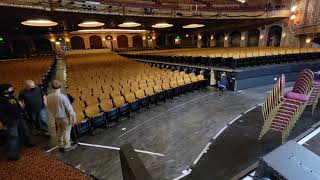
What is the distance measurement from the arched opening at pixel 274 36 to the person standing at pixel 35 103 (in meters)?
18.9

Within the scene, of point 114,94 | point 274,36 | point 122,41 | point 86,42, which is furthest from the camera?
point 122,41

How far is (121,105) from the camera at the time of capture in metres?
4.60

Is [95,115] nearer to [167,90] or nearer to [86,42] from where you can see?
[167,90]

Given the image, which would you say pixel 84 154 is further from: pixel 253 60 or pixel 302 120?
pixel 253 60

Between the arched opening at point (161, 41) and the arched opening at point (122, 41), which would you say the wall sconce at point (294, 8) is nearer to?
the arched opening at point (161, 41)

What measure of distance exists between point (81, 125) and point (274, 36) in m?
18.9

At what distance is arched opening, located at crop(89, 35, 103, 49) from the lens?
2433cm

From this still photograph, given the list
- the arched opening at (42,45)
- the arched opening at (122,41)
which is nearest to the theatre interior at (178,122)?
the arched opening at (42,45)

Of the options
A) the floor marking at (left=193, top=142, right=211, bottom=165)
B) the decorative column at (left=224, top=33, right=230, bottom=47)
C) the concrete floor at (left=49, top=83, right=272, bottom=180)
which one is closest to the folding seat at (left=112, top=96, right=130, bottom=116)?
the concrete floor at (left=49, top=83, right=272, bottom=180)

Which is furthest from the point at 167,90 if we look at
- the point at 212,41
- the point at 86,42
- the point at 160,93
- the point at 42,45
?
the point at 42,45

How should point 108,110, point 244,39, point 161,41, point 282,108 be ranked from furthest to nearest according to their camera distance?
point 161,41 → point 244,39 → point 108,110 → point 282,108

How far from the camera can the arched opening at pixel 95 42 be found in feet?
79.8

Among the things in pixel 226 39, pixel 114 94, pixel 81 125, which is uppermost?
pixel 226 39

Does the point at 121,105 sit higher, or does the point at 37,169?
the point at 121,105
